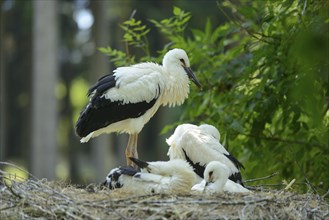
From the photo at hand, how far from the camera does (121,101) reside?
28.5 ft

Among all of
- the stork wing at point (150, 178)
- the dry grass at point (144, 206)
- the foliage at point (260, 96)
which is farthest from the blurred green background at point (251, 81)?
the stork wing at point (150, 178)

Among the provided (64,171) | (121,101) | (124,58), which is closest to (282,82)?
(121,101)

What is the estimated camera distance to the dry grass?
5.99m

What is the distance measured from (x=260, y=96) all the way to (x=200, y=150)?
3.75 ft

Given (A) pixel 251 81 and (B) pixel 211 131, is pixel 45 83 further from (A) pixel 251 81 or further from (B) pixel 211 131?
(B) pixel 211 131

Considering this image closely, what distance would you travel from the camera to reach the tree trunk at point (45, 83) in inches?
987

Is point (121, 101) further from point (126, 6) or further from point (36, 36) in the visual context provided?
point (126, 6)

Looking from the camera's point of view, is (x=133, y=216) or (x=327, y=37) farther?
(x=133, y=216)

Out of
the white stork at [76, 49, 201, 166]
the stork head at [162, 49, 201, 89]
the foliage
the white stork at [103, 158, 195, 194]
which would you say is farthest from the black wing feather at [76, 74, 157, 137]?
the white stork at [103, 158, 195, 194]

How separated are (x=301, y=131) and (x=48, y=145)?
16.7m

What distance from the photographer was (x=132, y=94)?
28.6 ft

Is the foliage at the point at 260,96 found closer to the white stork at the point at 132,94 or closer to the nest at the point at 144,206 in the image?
the white stork at the point at 132,94

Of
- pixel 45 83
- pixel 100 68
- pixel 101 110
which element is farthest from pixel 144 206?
pixel 100 68

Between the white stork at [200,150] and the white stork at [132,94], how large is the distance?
0.55m
